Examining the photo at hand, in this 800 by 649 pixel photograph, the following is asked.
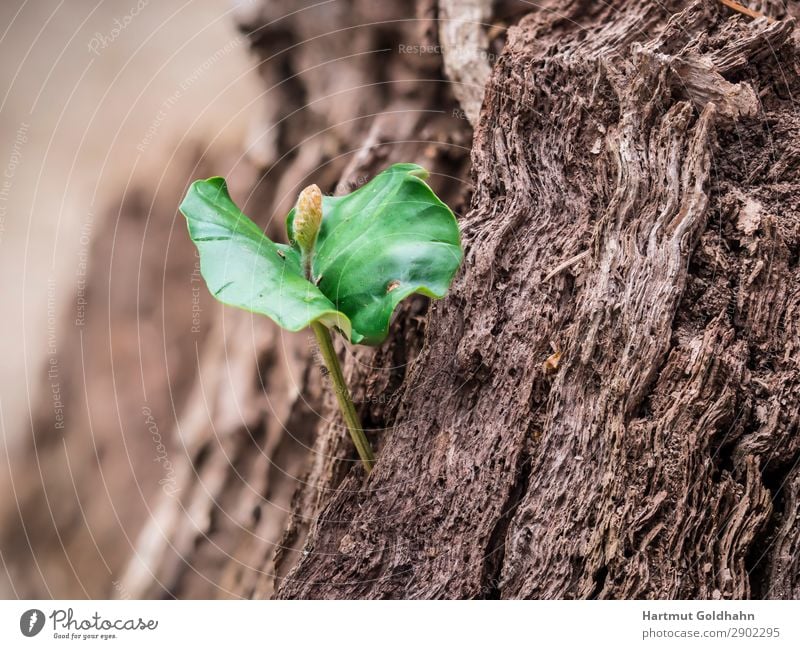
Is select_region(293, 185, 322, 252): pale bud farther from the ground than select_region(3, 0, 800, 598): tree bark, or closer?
farther from the ground

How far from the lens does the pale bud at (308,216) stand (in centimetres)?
82

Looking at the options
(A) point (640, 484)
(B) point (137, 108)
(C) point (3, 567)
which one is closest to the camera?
(A) point (640, 484)

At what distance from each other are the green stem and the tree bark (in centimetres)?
2

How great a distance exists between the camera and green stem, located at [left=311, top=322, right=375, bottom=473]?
34.7 inches

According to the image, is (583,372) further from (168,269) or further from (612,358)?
(168,269)

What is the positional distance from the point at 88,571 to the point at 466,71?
1110 mm

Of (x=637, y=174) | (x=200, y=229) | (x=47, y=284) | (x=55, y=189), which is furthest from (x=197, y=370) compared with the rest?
(x=637, y=174)

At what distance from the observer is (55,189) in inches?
46.2

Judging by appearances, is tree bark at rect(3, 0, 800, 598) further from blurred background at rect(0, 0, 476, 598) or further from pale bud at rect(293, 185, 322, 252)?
pale bud at rect(293, 185, 322, 252)

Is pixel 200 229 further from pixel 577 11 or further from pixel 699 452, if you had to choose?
pixel 577 11

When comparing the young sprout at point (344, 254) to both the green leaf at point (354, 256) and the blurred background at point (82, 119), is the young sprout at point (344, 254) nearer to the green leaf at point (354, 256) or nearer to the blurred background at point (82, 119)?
the green leaf at point (354, 256)

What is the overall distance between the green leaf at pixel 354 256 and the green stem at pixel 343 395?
6 cm

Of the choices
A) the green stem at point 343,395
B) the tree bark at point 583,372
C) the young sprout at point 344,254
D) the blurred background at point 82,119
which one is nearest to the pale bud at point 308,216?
the young sprout at point 344,254

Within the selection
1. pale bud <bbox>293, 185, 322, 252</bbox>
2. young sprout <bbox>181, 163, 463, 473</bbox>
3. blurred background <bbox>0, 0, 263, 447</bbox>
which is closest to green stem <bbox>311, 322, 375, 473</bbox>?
young sprout <bbox>181, 163, 463, 473</bbox>
